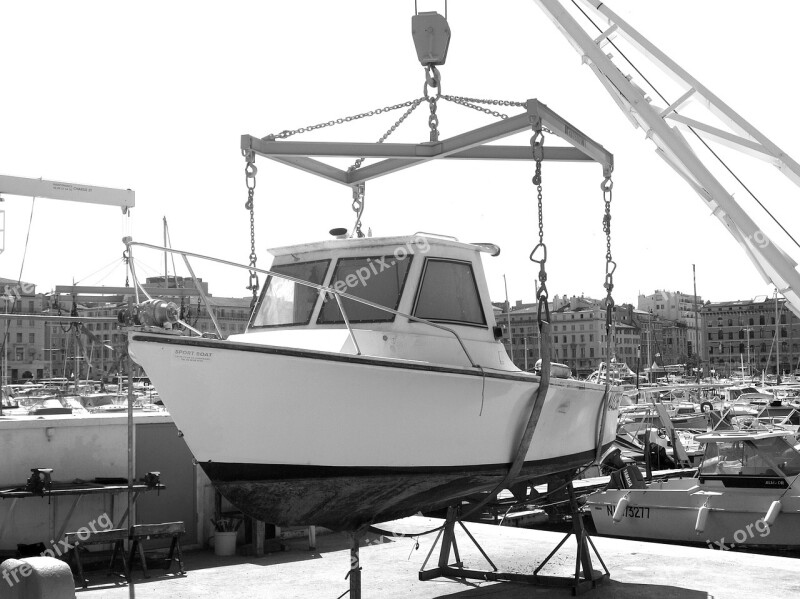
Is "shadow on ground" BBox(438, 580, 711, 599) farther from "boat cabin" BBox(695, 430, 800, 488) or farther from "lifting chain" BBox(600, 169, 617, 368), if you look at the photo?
"boat cabin" BBox(695, 430, 800, 488)

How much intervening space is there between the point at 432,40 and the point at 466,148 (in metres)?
1.36

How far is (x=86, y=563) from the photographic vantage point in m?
10.4

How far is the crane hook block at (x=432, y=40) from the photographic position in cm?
978

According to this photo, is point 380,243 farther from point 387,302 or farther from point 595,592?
point 595,592

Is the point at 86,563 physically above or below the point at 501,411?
below

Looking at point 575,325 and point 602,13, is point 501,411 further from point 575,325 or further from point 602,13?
point 575,325

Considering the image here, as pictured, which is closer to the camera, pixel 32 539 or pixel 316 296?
pixel 316 296

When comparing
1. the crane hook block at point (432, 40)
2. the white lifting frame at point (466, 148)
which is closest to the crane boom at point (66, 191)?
the white lifting frame at point (466, 148)

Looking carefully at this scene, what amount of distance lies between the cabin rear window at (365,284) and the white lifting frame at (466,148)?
116 centimetres

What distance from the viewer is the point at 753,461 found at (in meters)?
17.6

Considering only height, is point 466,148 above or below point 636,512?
above

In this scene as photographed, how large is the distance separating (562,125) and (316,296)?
9.99ft

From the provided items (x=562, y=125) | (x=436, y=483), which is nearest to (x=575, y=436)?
(x=436, y=483)

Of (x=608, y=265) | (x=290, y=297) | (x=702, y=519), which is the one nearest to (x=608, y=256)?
(x=608, y=265)
